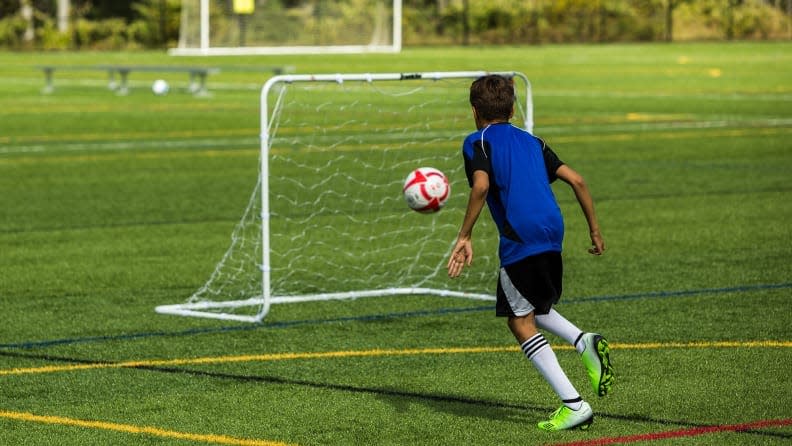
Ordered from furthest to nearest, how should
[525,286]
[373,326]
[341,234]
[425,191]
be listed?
[341,234], [373,326], [425,191], [525,286]

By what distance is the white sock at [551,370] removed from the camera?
6922 millimetres

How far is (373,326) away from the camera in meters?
9.83

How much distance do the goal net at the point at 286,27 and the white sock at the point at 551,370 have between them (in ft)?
165

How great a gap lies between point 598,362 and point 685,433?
0.49 meters

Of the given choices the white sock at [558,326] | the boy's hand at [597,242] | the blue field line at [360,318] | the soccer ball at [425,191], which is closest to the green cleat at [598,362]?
the white sock at [558,326]

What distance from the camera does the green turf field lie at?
723 cm

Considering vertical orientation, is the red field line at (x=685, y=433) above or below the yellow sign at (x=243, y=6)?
below

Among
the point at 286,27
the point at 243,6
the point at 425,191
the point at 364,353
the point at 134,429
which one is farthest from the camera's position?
the point at 286,27

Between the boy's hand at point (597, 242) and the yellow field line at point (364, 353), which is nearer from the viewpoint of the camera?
the boy's hand at point (597, 242)

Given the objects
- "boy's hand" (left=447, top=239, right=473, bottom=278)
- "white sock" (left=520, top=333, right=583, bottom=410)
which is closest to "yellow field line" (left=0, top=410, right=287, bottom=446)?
"boy's hand" (left=447, top=239, right=473, bottom=278)

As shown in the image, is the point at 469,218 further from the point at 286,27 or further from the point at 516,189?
the point at 286,27

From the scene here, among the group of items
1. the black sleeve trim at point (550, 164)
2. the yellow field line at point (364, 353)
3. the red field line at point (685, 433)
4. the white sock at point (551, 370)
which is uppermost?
the black sleeve trim at point (550, 164)

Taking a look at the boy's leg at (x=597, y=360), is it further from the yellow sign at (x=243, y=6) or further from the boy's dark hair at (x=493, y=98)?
the yellow sign at (x=243, y=6)

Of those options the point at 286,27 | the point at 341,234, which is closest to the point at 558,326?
the point at 341,234
